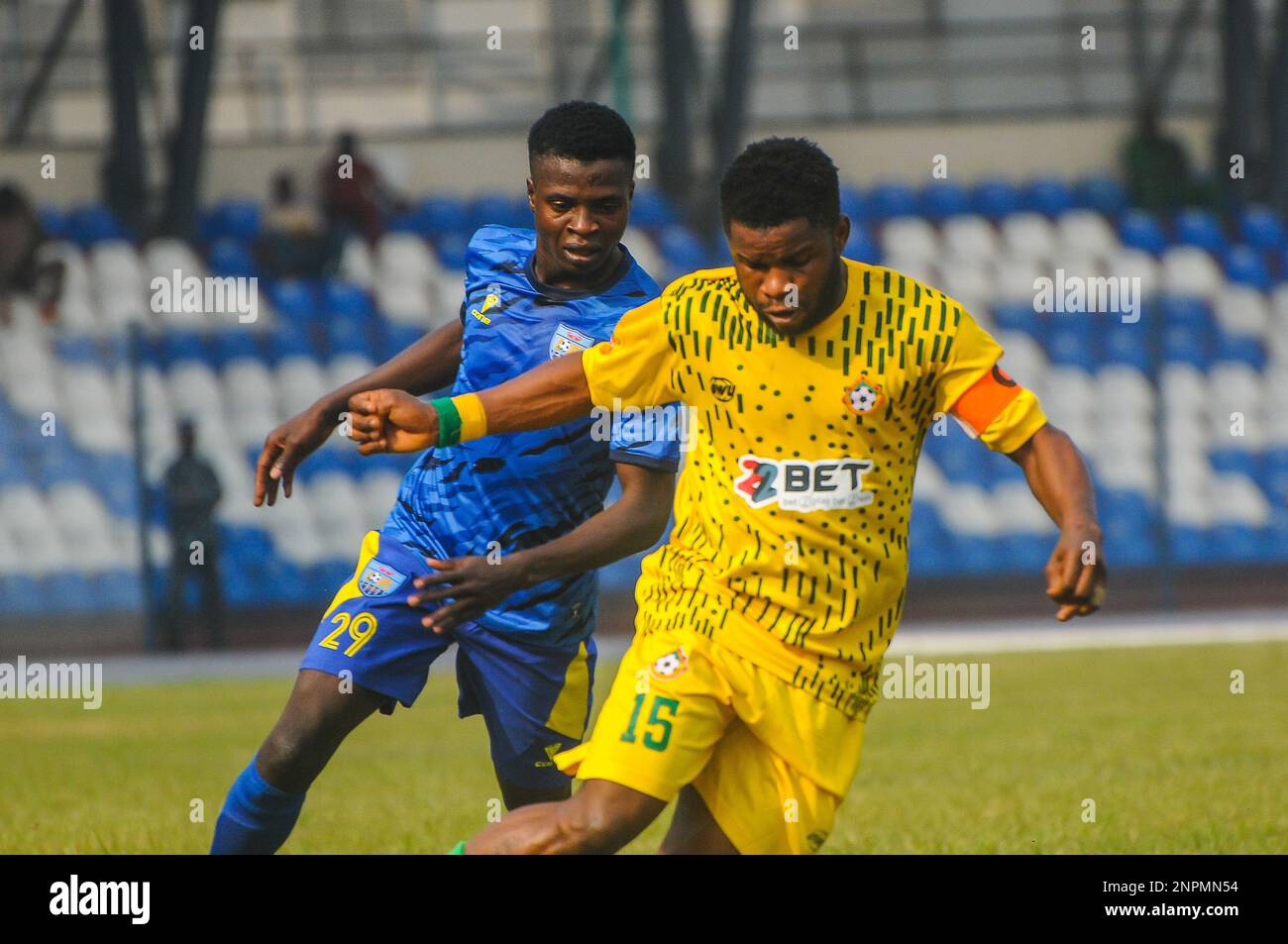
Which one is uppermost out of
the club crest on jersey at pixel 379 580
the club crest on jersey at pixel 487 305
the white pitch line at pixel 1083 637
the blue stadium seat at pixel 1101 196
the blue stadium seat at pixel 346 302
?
the blue stadium seat at pixel 1101 196

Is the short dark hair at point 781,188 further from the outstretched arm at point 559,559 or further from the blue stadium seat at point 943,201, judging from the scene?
the blue stadium seat at point 943,201

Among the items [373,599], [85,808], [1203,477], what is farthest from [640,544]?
[1203,477]

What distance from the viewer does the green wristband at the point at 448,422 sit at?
14.6 feet

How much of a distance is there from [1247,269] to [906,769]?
42.5 feet

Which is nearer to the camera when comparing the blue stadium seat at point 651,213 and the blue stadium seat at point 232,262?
the blue stadium seat at point 232,262

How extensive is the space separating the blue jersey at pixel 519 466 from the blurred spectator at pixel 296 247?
14.4 m

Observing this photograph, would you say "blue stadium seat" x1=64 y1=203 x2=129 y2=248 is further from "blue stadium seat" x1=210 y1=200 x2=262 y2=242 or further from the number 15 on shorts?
the number 15 on shorts

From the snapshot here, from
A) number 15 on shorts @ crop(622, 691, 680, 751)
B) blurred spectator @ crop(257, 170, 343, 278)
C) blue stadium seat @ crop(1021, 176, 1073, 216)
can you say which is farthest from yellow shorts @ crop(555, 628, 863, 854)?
blue stadium seat @ crop(1021, 176, 1073, 216)

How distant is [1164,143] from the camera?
73.7 feet

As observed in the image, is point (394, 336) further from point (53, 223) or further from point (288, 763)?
point (288, 763)

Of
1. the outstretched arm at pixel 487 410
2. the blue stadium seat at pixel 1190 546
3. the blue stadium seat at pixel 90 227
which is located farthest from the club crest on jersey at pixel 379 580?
the blue stadium seat at pixel 90 227

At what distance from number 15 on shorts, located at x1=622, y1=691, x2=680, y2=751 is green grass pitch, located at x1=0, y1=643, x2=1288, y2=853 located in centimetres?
256

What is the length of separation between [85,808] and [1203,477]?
1314 cm

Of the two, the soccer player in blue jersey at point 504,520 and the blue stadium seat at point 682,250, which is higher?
the blue stadium seat at point 682,250
